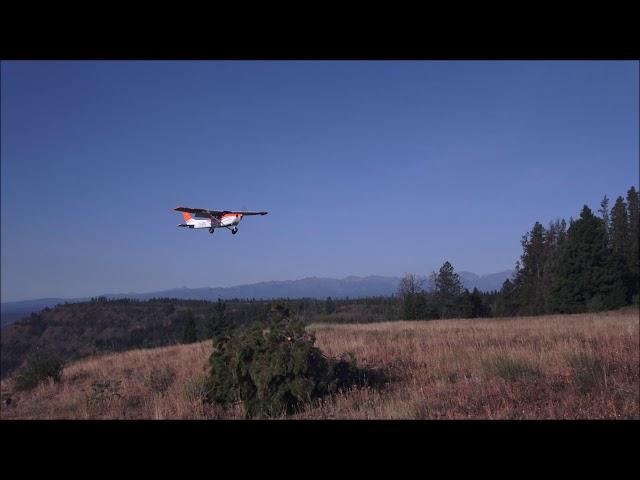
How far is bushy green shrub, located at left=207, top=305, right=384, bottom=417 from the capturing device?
6086mm

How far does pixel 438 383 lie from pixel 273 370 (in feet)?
8.20

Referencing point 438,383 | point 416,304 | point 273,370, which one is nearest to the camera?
point 273,370

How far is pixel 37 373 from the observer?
1012 cm

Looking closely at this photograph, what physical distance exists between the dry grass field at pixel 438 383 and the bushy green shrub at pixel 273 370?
234mm

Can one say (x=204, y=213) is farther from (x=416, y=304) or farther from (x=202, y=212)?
(x=416, y=304)

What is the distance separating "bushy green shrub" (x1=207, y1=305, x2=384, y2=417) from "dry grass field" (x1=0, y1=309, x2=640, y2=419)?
23cm

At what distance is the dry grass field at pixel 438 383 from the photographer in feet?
17.1

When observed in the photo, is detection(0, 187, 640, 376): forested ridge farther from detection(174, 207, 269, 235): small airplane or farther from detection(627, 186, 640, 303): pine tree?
detection(174, 207, 269, 235): small airplane

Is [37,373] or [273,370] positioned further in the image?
A: [37,373]

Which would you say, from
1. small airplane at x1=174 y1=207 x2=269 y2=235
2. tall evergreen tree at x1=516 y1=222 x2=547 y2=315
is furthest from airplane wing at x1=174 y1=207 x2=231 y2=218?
tall evergreen tree at x1=516 y1=222 x2=547 y2=315

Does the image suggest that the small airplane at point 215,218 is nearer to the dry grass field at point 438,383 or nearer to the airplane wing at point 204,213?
the airplane wing at point 204,213

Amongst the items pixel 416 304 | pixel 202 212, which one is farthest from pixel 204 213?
pixel 416 304
